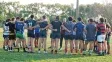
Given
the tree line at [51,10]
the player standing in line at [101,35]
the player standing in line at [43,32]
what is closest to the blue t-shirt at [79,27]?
the player standing in line at [101,35]

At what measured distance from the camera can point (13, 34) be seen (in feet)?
66.3

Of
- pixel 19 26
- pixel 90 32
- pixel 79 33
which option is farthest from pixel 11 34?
pixel 90 32

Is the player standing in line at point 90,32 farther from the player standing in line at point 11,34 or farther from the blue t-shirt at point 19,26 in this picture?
the player standing in line at point 11,34

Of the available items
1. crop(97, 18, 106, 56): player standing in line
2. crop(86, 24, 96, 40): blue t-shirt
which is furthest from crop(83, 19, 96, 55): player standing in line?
crop(97, 18, 106, 56): player standing in line

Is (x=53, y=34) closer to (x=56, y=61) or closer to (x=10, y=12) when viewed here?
(x=56, y=61)

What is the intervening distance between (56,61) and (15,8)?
73.1 meters

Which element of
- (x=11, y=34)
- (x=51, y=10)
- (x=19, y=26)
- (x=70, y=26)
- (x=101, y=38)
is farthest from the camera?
(x=51, y=10)

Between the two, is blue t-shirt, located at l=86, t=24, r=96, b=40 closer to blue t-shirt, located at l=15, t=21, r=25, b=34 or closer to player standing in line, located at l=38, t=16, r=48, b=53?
player standing in line, located at l=38, t=16, r=48, b=53

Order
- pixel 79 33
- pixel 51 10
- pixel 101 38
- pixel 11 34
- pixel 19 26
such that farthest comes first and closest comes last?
pixel 51 10 → pixel 11 34 → pixel 19 26 → pixel 79 33 → pixel 101 38

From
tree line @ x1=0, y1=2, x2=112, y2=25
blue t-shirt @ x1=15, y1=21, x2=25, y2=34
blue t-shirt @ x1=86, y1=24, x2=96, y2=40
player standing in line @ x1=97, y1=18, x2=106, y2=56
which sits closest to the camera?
player standing in line @ x1=97, y1=18, x2=106, y2=56

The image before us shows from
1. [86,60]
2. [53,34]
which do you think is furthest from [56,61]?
[53,34]

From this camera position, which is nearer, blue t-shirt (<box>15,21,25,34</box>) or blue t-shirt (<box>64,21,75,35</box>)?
blue t-shirt (<box>64,21,75,35</box>)

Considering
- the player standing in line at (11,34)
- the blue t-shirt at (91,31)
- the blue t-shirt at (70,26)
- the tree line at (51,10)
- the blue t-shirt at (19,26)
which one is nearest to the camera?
the blue t-shirt at (91,31)

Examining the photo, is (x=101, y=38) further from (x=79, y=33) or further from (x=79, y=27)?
(x=79, y=27)
